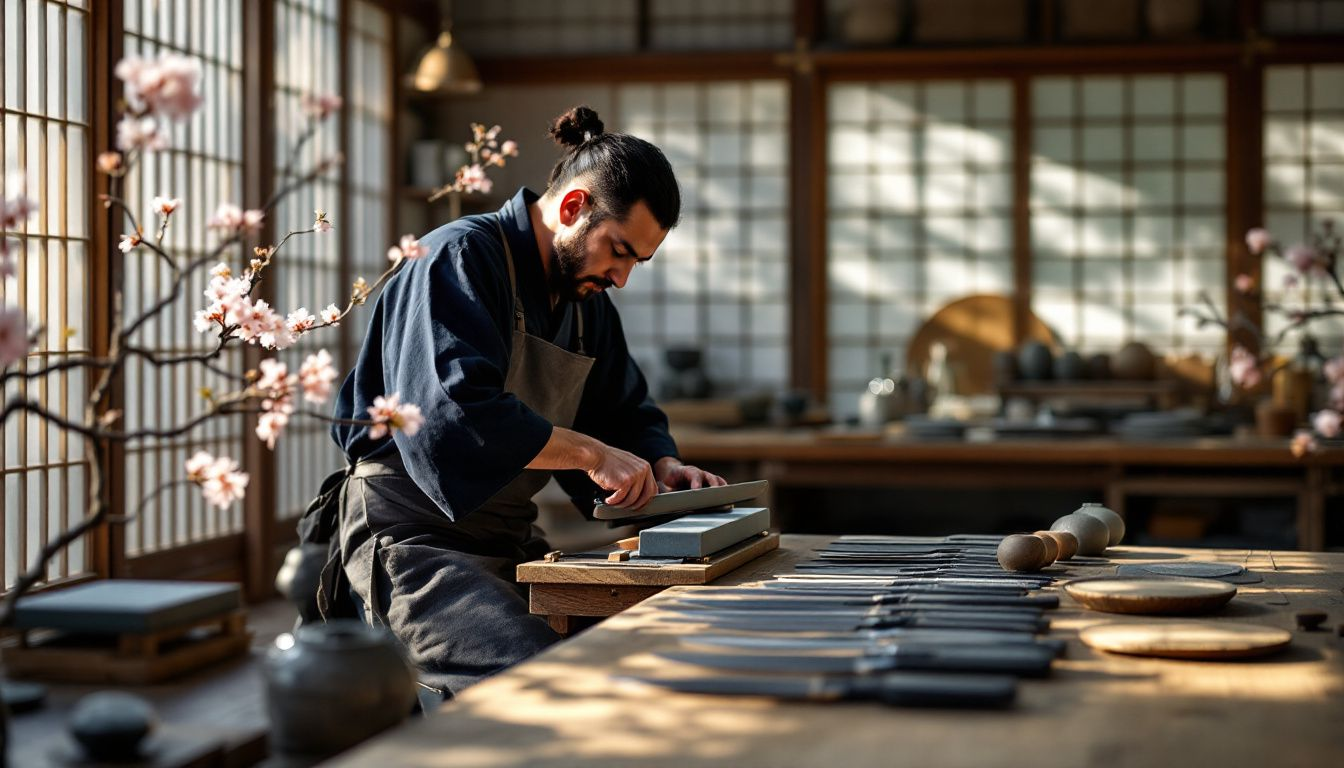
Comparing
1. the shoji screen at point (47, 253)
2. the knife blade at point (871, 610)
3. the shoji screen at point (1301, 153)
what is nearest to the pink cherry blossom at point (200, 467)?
the knife blade at point (871, 610)

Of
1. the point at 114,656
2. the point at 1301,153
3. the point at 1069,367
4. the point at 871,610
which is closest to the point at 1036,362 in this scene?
the point at 1069,367

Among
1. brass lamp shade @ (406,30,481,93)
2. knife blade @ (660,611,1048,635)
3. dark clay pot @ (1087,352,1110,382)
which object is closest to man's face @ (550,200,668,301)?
knife blade @ (660,611,1048,635)

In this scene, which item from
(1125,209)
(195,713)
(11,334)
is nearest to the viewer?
(11,334)

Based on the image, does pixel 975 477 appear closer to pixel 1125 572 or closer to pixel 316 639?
pixel 1125 572

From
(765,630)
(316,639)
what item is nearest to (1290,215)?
(765,630)

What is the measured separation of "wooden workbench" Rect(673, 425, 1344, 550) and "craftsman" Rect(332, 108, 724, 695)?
86.6 inches

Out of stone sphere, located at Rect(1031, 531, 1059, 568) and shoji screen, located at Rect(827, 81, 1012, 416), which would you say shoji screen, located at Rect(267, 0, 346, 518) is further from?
stone sphere, located at Rect(1031, 531, 1059, 568)

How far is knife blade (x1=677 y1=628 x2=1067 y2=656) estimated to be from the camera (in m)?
1.57

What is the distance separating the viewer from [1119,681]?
1486mm

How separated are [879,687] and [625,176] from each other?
4.30ft

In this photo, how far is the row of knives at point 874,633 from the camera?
4.62ft

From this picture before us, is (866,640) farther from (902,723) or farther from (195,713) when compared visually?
(195,713)

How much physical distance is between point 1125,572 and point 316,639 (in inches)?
51.1

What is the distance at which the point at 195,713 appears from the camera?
1354 mm
